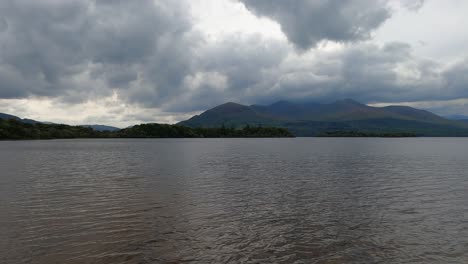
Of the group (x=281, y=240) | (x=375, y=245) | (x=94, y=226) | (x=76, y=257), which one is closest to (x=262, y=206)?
(x=281, y=240)

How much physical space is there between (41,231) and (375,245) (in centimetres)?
2368

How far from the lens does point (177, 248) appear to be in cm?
2111

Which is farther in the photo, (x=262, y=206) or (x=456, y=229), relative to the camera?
(x=262, y=206)

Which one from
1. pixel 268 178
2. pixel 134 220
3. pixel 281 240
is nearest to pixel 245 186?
pixel 268 178

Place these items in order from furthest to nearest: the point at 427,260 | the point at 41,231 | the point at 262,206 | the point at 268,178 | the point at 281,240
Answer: the point at 268,178 < the point at 262,206 < the point at 41,231 < the point at 281,240 < the point at 427,260

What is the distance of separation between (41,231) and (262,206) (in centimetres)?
1941

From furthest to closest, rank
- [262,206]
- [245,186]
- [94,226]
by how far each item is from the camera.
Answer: [245,186] → [262,206] → [94,226]

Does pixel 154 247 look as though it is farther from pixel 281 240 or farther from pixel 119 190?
pixel 119 190

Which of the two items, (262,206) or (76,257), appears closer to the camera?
(76,257)

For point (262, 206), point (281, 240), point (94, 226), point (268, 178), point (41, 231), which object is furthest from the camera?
point (268, 178)

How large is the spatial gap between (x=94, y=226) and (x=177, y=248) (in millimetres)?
8963

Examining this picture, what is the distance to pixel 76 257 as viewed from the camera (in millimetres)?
19656

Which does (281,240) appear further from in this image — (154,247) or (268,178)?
(268,178)

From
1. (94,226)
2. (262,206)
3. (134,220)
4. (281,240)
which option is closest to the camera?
(281,240)
